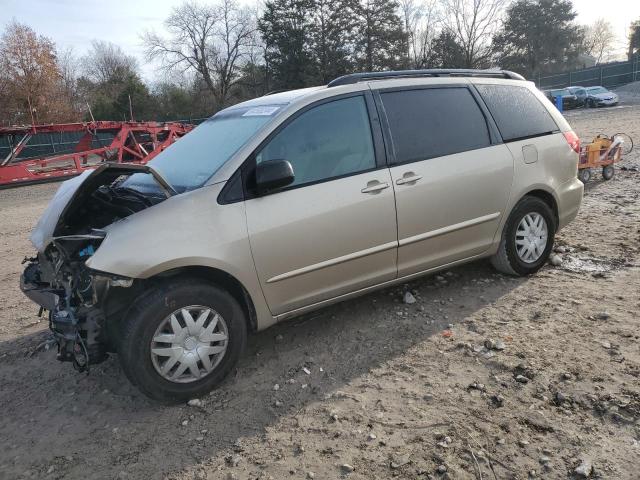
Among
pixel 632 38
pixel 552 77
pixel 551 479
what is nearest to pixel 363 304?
pixel 551 479

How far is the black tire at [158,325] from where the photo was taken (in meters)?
2.91

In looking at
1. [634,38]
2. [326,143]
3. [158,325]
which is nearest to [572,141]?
[326,143]

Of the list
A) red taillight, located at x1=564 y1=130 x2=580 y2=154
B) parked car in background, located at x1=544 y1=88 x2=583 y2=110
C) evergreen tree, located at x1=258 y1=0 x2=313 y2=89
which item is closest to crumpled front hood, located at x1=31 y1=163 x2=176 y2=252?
red taillight, located at x1=564 y1=130 x2=580 y2=154

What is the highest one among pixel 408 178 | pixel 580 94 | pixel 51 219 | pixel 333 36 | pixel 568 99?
pixel 333 36

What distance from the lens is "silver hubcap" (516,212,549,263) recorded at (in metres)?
4.46

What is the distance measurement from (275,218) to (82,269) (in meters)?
1.23

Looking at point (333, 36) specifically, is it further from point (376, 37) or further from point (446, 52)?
point (446, 52)

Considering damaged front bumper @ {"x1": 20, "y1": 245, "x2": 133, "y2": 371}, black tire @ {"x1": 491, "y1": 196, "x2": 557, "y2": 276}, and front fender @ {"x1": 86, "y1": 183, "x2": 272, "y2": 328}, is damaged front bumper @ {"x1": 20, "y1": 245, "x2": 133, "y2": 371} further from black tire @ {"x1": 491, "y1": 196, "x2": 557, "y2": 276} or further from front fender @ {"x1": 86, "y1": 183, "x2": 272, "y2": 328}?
black tire @ {"x1": 491, "y1": 196, "x2": 557, "y2": 276}

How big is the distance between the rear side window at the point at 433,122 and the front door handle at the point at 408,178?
4.5 inches

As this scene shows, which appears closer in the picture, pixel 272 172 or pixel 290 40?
pixel 272 172

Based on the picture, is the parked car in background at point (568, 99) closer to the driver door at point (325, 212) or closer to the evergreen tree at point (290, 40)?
the evergreen tree at point (290, 40)

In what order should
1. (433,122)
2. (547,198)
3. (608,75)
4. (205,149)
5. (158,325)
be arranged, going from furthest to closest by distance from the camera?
(608,75) < (547,198) < (433,122) < (205,149) < (158,325)

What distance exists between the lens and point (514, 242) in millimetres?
4434

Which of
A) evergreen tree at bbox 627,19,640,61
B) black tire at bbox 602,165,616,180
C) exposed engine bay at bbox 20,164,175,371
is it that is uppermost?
evergreen tree at bbox 627,19,640,61
